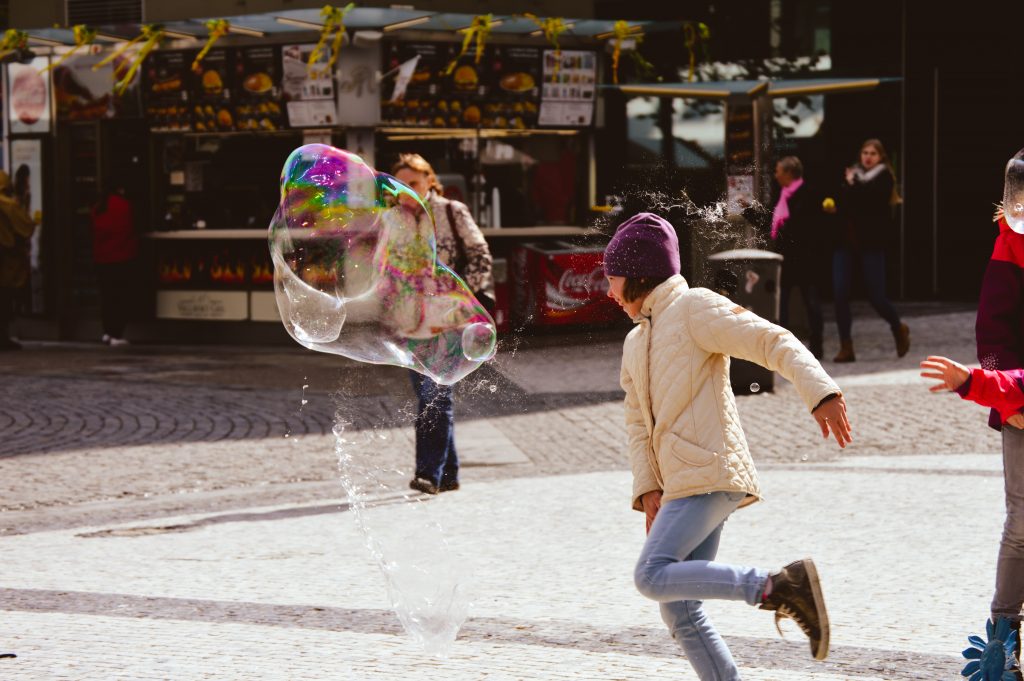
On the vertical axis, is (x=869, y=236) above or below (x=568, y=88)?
below

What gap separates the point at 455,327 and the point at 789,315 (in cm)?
1119

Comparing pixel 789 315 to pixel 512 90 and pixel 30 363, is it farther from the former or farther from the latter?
pixel 30 363

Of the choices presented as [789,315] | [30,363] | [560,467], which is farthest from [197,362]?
[560,467]

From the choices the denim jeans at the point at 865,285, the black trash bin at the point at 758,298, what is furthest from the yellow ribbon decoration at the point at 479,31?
the black trash bin at the point at 758,298

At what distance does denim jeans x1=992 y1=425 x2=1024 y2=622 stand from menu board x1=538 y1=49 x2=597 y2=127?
44.7ft

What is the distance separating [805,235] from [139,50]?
759 centimetres

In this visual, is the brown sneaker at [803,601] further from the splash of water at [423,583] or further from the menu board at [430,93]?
the menu board at [430,93]

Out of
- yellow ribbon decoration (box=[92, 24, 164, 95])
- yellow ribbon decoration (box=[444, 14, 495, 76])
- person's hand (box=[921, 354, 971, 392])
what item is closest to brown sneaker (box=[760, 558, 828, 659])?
person's hand (box=[921, 354, 971, 392])

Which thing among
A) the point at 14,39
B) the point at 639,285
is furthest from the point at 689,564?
the point at 14,39

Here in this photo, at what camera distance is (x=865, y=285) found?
14820 mm

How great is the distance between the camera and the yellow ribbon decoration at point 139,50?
16906mm

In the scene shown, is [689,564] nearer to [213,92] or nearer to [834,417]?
[834,417]

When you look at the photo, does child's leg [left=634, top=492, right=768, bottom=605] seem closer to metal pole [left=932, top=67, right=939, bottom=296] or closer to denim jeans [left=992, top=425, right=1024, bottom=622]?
denim jeans [left=992, top=425, right=1024, bottom=622]

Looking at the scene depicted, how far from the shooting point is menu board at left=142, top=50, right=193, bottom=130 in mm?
17859
